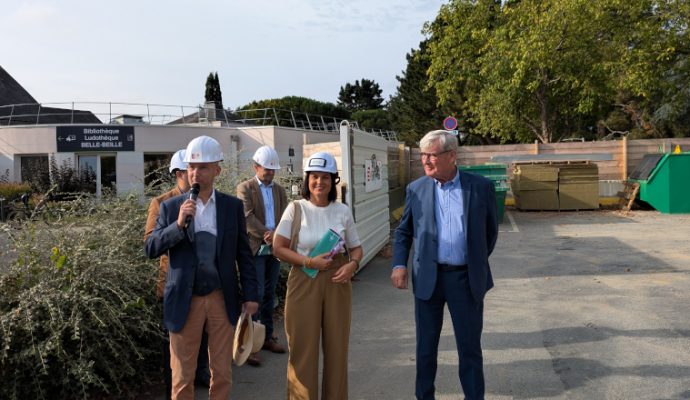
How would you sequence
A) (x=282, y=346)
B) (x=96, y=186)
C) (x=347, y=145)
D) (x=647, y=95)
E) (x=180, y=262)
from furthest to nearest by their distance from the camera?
(x=96, y=186) < (x=647, y=95) < (x=347, y=145) < (x=282, y=346) < (x=180, y=262)

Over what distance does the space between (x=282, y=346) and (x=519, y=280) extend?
159 inches

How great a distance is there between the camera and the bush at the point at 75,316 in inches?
137

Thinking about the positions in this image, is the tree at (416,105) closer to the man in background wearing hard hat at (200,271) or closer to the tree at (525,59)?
the tree at (525,59)

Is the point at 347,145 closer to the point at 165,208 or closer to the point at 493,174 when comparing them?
the point at 165,208

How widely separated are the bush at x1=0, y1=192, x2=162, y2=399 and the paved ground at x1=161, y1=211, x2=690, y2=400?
27.1 inches

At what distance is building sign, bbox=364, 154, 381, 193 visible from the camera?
8.52 meters

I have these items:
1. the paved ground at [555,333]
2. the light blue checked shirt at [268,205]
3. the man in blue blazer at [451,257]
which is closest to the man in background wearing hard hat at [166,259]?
the paved ground at [555,333]

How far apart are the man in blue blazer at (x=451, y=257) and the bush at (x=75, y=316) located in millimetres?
1912

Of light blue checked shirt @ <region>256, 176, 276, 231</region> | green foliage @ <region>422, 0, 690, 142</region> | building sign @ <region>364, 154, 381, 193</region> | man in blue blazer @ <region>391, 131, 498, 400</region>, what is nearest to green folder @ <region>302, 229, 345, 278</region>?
man in blue blazer @ <region>391, 131, 498, 400</region>

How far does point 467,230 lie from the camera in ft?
11.5

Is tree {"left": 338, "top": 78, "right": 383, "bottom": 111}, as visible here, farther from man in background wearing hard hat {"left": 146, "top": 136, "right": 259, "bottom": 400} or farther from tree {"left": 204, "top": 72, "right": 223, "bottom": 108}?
man in background wearing hard hat {"left": 146, "top": 136, "right": 259, "bottom": 400}

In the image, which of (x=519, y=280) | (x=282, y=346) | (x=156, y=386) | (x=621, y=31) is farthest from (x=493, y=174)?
(x=156, y=386)

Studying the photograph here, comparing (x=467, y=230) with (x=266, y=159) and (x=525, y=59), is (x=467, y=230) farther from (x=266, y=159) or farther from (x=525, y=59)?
(x=525, y=59)

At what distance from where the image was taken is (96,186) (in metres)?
24.2
